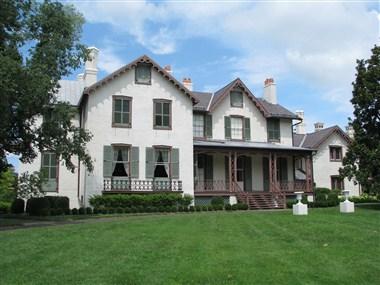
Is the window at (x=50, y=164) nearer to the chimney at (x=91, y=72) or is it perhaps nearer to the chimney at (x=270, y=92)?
the chimney at (x=91, y=72)

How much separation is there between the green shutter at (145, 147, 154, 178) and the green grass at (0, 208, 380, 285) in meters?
13.0

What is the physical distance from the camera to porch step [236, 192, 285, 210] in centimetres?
2956

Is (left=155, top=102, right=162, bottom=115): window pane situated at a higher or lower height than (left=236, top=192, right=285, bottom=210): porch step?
higher

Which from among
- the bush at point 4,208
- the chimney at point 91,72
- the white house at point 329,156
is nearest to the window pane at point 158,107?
the chimney at point 91,72

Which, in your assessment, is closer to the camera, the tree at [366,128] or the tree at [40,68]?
the tree at [40,68]

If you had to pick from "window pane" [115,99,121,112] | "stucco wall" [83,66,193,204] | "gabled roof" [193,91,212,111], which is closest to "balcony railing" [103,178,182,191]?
"stucco wall" [83,66,193,204]

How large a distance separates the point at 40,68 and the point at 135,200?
10473 mm

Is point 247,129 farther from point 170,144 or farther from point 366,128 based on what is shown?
point 366,128

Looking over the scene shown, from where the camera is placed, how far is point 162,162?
2903 centimetres

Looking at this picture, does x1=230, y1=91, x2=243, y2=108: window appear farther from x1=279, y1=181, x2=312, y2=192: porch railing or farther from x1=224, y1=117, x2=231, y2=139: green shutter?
x1=279, y1=181, x2=312, y2=192: porch railing

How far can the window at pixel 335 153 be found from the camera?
41.8 metres

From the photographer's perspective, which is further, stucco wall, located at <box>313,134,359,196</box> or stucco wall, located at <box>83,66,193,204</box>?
stucco wall, located at <box>313,134,359,196</box>

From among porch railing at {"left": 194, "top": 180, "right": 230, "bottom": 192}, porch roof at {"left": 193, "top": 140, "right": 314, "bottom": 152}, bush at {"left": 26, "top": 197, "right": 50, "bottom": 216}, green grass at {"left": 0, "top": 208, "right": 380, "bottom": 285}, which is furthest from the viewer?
porch railing at {"left": 194, "top": 180, "right": 230, "bottom": 192}

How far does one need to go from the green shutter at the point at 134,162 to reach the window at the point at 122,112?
5.01ft
